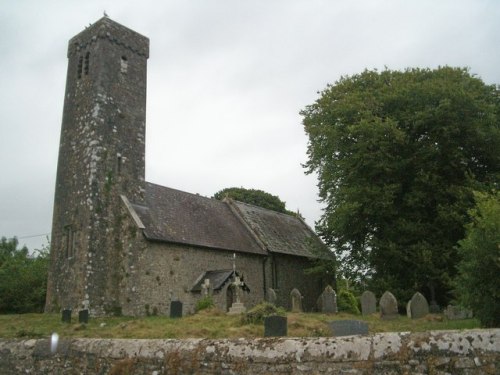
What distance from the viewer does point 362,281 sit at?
24859mm

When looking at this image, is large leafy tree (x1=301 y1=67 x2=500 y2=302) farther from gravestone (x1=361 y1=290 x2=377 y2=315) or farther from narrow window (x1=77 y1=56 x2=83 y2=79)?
narrow window (x1=77 y1=56 x2=83 y2=79)

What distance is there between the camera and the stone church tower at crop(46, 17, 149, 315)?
22594mm

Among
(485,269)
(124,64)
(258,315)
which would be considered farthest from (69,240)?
(485,269)

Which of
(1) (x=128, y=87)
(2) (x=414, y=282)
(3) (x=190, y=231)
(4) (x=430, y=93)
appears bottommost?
(2) (x=414, y=282)

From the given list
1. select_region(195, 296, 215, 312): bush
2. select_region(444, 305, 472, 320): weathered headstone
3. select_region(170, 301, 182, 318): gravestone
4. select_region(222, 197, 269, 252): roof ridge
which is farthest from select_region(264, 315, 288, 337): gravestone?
select_region(222, 197, 269, 252): roof ridge

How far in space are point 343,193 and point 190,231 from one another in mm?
8483

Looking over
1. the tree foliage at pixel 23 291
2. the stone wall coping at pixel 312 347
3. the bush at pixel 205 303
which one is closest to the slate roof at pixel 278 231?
the bush at pixel 205 303

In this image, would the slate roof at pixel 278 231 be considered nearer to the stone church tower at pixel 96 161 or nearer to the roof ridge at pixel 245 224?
the roof ridge at pixel 245 224

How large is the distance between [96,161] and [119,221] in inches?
125

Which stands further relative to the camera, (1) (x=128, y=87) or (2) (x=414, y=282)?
(1) (x=128, y=87)

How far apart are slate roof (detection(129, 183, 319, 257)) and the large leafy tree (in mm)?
5735

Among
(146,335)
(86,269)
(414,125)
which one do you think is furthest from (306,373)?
(414,125)

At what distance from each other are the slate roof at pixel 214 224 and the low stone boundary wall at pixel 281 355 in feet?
48.2

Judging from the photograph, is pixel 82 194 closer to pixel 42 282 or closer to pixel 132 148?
pixel 132 148
